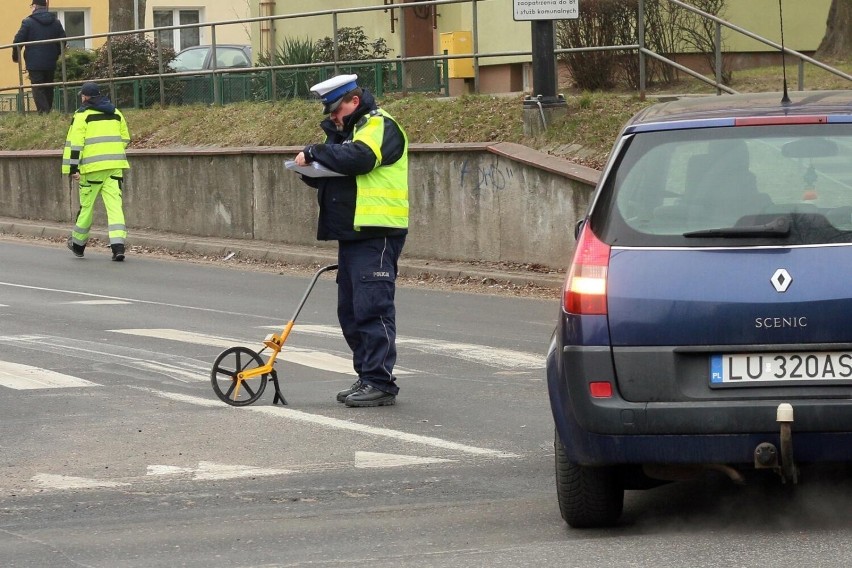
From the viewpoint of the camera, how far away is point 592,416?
18.2ft

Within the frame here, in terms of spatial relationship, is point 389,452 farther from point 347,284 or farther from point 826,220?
point 826,220

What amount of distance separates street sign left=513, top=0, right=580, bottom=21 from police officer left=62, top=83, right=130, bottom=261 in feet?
16.6

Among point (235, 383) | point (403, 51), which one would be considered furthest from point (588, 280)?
point (403, 51)

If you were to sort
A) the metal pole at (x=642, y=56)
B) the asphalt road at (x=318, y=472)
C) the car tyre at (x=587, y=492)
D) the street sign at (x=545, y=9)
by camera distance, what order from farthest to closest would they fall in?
the metal pole at (x=642, y=56) → the street sign at (x=545, y=9) → the car tyre at (x=587, y=492) → the asphalt road at (x=318, y=472)

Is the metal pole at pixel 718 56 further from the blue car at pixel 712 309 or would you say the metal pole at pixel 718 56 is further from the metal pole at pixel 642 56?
the blue car at pixel 712 309

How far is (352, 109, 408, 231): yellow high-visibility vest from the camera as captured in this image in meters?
8.66

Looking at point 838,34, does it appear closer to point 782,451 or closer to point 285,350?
point 285,350

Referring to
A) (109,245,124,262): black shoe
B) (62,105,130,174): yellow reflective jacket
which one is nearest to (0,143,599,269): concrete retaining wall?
(62,105,130,174): yellow reflective jacket

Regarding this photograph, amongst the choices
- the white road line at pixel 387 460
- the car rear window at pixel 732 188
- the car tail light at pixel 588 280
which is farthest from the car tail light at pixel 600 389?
→ the white road line at pixel 387 460

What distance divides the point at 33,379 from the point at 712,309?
227 inches

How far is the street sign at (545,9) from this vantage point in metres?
16.8

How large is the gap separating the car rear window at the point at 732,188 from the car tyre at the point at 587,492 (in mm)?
838

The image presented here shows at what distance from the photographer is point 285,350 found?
11.3m

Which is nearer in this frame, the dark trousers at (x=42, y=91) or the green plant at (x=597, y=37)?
the green plant at (x=597, y=37)
